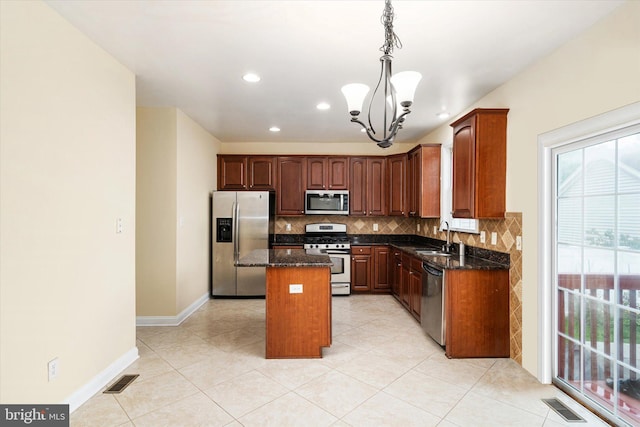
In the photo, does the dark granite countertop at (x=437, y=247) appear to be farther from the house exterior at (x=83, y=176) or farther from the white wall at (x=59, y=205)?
the white wall at (x=59, y=205)

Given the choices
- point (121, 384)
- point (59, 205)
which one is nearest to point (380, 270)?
point (121, 384)

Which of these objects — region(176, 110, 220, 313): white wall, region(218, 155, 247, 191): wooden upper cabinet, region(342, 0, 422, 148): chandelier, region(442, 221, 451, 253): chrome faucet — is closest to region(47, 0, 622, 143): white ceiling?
region(342, 0, 422, 148): chandelier

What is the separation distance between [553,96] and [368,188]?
3315 millimetres

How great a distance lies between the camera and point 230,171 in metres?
5.57

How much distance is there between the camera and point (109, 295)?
2617 mm

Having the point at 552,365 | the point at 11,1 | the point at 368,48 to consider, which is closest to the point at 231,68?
the point at 368,48

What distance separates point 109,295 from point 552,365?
11.7 ft

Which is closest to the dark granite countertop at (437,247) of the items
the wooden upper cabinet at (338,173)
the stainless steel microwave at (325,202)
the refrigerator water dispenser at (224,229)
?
the stainless steel microwave at (325,202)

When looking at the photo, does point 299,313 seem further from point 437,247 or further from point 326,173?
point 326,173

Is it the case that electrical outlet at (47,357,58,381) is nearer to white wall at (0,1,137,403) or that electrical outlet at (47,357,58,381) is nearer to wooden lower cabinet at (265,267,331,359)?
white wall at (0,1,137,403)

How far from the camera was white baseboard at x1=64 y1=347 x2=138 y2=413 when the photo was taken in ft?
7.30

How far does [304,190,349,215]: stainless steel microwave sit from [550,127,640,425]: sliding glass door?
10.9ft

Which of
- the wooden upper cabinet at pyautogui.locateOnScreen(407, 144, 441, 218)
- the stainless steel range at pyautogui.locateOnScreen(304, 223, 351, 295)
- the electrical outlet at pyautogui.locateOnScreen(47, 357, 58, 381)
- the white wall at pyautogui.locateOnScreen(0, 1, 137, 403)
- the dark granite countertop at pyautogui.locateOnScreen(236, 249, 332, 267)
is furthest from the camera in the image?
the stainless steel range at pyautogui.locateOnScreen(304, 223, 351, 295)

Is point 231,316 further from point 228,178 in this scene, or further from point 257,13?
point 257,13
